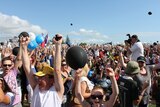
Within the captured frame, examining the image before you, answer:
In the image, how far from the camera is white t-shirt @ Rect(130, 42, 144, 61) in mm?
9078

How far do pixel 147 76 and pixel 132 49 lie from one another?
263 cm

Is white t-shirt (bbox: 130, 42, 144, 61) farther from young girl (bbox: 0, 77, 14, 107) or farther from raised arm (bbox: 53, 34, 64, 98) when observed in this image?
raised arm (bbox: 53, 34, 64, 98)

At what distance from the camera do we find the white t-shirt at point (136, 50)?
9078 millimetres

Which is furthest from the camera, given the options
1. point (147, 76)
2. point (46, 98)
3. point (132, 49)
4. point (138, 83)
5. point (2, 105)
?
point (132, 49)

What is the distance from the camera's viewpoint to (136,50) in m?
9.16

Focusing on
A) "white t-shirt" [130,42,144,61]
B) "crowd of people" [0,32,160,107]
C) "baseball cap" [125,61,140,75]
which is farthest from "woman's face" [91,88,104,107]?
"white t-shirt" [130,42,144,61]

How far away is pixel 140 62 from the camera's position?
23.0ft

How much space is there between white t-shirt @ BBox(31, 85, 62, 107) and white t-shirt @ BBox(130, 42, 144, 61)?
518 centimetres


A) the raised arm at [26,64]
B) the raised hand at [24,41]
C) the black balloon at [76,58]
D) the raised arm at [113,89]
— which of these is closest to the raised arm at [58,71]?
the black balloon at [76,58]

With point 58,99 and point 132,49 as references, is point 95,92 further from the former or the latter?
point 132,49

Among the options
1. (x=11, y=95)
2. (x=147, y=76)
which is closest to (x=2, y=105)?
(x=11, y=95)

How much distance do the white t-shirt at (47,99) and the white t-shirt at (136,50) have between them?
5.18m

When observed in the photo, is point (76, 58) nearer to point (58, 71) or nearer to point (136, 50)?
point (58, 71)

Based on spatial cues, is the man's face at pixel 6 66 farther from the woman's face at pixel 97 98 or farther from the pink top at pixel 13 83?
the woman's face at pixel 97 98
